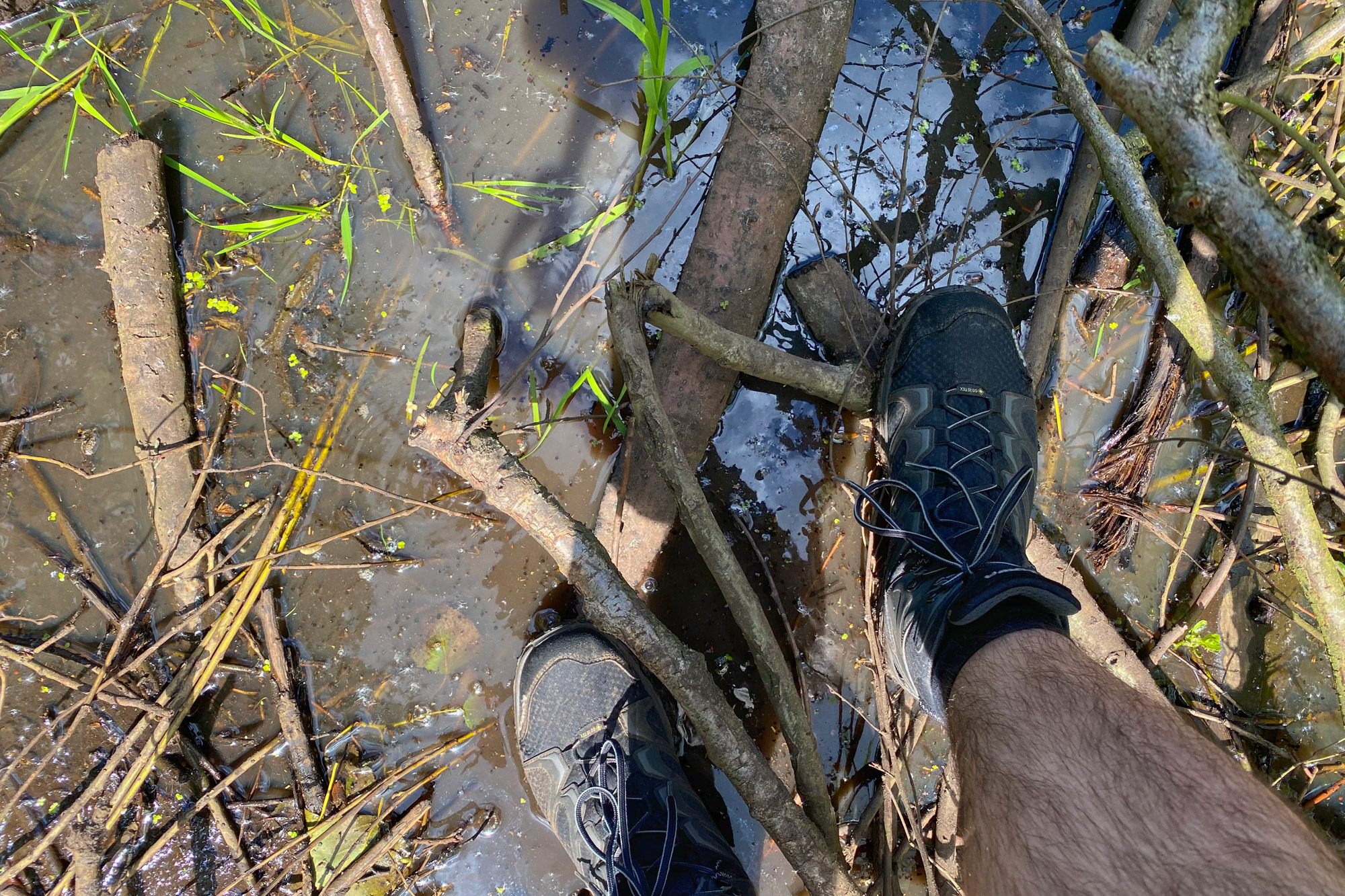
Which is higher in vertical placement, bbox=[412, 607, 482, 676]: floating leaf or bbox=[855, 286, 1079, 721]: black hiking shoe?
bbox=[855, 286, 1079, 721]: black hiking shoe

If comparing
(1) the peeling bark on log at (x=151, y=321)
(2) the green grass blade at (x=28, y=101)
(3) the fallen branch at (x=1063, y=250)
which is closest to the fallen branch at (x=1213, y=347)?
(3) the fallen branch at (x=1063, y=250)

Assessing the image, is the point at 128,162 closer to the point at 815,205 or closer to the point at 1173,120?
the point at 815,205

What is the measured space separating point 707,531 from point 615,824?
1.08 m

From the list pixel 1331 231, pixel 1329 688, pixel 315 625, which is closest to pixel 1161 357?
pixel 1331 231

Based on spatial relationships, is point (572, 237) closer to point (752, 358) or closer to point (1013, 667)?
point (752, 358)

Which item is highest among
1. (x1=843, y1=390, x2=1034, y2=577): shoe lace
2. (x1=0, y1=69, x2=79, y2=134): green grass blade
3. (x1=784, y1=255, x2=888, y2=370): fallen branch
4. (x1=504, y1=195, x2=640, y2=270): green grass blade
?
(x1=0, y1=69, x2=79, y2=134): green grass blade

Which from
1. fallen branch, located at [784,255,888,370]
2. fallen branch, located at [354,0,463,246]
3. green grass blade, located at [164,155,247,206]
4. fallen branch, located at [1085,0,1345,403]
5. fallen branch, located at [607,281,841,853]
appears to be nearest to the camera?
fallen branch, located at [1085,0,1345,403]

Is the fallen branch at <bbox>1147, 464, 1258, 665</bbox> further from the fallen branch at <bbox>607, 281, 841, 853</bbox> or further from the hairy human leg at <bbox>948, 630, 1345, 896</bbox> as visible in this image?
the fallen branch at <bbox>607, 281, 841, 853</bbox>

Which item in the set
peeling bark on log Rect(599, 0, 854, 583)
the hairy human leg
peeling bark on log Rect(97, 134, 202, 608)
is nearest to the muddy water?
peeling bark on log Rect(97, 134, 202, 608)

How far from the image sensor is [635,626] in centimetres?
187

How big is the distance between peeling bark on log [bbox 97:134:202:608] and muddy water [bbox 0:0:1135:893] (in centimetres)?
12

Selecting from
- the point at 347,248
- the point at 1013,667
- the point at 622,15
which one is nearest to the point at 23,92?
the point at 347,248

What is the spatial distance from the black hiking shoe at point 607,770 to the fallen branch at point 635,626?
0.37 meters

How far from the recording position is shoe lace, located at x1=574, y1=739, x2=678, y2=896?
2086 mm
